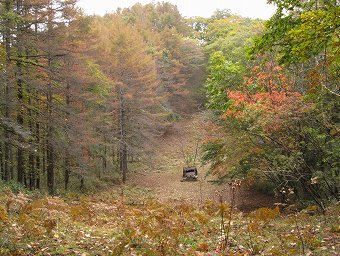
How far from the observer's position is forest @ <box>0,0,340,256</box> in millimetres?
5487

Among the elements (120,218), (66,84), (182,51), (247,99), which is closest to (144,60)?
(66,84)

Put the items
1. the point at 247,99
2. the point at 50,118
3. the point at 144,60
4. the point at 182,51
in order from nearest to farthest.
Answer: the point at 247,99 < the point at 50,118 < the point at 144,60 < the point at 182,51

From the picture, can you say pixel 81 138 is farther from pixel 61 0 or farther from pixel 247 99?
pixel 247 99

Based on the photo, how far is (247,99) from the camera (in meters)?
14.5

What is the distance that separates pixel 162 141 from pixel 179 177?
9.80 metres

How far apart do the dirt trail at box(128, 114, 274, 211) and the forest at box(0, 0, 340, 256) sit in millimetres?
177

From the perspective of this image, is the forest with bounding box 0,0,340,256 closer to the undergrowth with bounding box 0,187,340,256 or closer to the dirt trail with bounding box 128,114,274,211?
the undergrowth with bounding box 0,187,340,256

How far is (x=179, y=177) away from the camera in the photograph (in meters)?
26.9

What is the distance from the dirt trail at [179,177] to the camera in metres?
18.0

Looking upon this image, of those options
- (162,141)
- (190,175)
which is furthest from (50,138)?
(162,141)

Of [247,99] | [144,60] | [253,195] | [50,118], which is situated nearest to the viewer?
[247,99]

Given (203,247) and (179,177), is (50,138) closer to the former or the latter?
(203,247)

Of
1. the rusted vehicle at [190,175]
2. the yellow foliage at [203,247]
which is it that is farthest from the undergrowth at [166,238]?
the rusted vehicle at [190,175]

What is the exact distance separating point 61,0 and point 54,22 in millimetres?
1213
